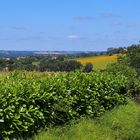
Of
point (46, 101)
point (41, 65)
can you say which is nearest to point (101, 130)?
point (46, 101)

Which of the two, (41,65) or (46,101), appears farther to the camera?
(41,65)

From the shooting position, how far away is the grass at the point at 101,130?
10.4 metres

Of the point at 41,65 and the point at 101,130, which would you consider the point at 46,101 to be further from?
the point at 41,65

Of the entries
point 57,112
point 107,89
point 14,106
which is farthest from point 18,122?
point 107,89

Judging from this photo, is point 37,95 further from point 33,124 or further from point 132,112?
point 132,112

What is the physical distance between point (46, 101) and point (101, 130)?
1.95 meters

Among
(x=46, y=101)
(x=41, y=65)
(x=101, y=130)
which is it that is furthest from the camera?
(x=41, y=65)

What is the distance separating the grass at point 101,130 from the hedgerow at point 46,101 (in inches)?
11.8

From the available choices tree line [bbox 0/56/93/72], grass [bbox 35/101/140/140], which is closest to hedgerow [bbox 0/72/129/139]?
grass [bbox 35/101/140/140]

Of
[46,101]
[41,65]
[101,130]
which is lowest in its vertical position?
[101,130]

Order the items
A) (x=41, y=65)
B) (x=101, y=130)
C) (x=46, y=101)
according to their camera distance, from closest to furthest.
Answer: (x=46, y=101) < (x=101, y=130) < (x=41, y=65)

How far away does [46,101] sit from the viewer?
34.7 feet

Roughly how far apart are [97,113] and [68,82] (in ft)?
6.21

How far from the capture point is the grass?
10.4m
